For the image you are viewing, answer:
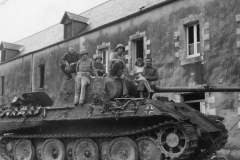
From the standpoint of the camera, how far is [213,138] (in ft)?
31.4

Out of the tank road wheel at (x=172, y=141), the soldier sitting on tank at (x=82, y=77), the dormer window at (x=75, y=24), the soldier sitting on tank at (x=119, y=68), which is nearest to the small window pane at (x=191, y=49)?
the soldier sitting on tank at (x=82, y=77)

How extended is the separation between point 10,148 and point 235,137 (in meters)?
7.95

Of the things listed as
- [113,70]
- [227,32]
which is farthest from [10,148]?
[227,32]

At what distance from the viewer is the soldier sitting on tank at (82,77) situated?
33.3ft

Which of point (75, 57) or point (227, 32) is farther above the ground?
point (227, 32)

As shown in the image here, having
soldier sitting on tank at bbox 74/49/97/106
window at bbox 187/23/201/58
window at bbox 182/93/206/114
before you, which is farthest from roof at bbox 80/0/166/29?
soldier sitting on tank at bbox 74/49/97/106

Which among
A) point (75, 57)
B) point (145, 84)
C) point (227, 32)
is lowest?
point (145, 84)

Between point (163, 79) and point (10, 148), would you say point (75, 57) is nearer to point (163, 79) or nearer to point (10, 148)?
point (10, 148)

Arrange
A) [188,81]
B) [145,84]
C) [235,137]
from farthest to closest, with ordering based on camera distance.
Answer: [188,81] → [235,137] → [145,84]

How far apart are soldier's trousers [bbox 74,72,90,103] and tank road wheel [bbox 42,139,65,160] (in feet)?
4.49

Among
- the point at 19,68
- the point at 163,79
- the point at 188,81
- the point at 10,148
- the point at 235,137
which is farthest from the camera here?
the point at 19,68

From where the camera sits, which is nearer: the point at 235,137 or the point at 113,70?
the point at 113,70

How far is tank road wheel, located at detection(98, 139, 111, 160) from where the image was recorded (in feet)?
30.7

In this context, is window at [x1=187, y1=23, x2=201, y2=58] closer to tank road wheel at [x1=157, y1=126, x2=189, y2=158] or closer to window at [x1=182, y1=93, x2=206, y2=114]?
window at [x1=182, y1=93, x2=206, y2=114]
